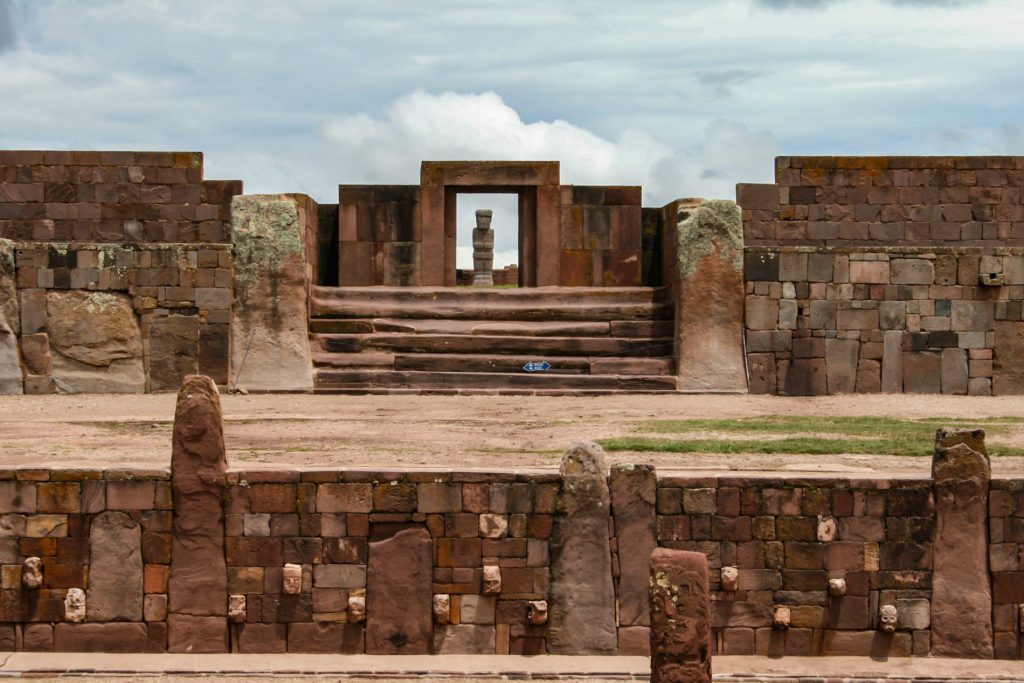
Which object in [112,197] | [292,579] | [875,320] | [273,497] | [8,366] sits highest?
[112,197]

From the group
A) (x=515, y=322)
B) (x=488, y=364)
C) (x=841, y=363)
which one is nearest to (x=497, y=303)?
(x=515, y=322)

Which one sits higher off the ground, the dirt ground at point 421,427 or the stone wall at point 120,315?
the stone wall at point 120,315

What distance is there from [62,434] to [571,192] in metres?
8.16

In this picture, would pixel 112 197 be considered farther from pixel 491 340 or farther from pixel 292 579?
pixel 292 579

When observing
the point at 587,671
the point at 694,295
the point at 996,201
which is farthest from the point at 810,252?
the point at 587,671

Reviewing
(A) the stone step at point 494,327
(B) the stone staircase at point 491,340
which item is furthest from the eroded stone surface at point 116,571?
(A) the stone step at point 494,327

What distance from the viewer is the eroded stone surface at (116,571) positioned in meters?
8.89

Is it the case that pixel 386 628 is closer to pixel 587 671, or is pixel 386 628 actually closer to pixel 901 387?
pixel 587 671

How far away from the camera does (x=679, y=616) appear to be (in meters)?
7.20

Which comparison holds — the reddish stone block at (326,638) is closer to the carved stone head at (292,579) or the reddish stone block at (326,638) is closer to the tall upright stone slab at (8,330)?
the carved stone head at (292,579)

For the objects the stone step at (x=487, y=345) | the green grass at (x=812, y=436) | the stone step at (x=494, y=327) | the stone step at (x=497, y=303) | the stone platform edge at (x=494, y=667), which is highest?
the stone step at (x=497, y=303)

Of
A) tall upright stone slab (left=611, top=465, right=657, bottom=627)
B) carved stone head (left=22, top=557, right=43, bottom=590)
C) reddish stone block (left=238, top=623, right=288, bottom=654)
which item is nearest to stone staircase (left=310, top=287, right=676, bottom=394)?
tall upright stone slab (left=611, top=465, right=657, bottom=627)

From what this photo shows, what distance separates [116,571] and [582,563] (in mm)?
3168

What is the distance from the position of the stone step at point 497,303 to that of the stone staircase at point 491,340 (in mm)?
12
